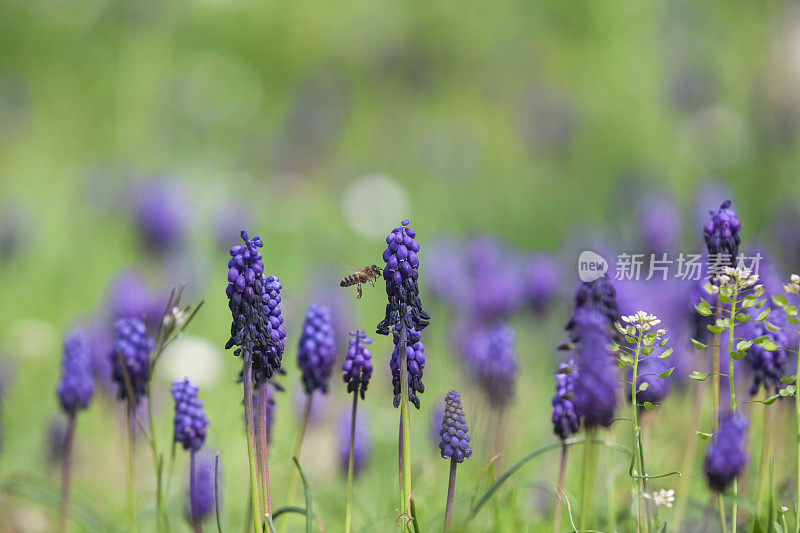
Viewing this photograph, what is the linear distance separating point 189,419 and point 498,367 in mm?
1421

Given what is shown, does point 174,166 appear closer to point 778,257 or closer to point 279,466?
point 279,466

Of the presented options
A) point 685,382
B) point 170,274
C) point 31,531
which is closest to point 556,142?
point 170,274

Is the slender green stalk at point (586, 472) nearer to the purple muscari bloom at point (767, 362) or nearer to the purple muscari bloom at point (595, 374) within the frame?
the purple muscari bloom at point (595, 374)

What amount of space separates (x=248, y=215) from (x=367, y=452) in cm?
400

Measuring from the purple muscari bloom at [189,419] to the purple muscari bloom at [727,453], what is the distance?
147 centimetres

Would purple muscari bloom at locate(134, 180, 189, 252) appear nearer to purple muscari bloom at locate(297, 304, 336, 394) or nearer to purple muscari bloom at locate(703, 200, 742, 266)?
purple muscari bloom at locate(297, 304, 336, 394)

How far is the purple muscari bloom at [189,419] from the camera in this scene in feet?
7.63

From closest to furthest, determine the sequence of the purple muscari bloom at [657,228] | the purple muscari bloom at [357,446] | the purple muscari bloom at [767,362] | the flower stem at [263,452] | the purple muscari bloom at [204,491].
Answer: the flower stem at [263,452], the purple muscari bloom at [767,362], the purple muscari bloom at [204,491], the purple muscari bloom at [357,446], the purple muscari bloom at [657,228]

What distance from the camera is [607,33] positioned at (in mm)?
11500

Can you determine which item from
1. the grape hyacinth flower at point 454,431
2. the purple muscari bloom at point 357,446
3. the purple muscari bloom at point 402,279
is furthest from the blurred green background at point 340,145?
the purple muscari bloom at point 402,279

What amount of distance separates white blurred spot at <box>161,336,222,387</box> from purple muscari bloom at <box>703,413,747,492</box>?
12.7ft

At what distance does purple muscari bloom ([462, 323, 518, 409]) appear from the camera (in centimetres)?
331

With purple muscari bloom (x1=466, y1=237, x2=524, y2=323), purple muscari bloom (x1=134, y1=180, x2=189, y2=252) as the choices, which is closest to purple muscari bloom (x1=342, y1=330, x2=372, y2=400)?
purple muscari bloom (x1=466, y1=237, x2=524, y2=323)

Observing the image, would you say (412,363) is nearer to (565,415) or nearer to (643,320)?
(565,415)
